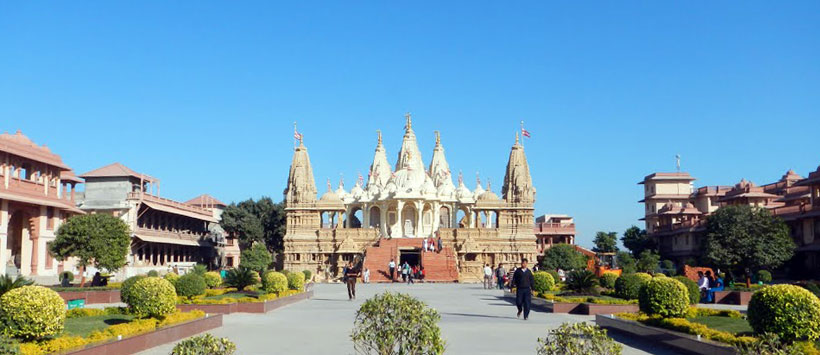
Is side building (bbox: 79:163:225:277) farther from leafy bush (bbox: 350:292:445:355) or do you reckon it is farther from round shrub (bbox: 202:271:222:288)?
leafy bush (bbox: 350:292:445:355)

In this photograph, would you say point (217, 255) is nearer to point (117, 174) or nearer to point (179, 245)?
point (179, 245)

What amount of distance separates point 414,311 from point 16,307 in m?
7.18

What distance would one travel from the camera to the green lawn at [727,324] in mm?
14766

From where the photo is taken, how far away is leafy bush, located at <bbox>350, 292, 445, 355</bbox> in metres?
8.91

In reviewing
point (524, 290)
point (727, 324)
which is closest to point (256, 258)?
point (524, 290)

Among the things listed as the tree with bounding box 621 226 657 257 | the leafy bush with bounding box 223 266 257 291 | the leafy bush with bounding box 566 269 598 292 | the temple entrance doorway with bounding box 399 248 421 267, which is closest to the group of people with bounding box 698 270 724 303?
the leafy bush with bounding box 566 269 598 292

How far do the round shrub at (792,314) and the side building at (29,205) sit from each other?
116 ft

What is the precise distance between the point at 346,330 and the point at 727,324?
8.72 m

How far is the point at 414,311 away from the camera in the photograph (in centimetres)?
905

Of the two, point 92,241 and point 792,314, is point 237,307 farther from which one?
point 792,314

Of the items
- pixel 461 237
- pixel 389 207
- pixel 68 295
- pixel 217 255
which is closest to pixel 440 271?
pixel 461 237

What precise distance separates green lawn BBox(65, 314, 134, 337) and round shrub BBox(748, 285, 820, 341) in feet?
40.3

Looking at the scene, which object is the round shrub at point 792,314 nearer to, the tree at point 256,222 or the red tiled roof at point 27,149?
the red tiled roof at point 27,149

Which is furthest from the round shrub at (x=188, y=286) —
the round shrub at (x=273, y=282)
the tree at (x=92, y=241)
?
the tree at (x=92, y=241)
